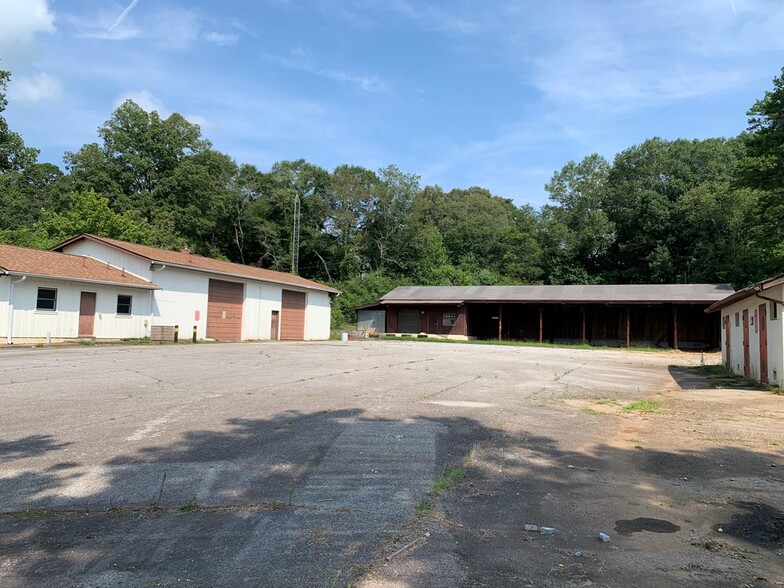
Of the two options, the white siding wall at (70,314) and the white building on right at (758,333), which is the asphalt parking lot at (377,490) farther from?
the white siding wall at (70,314)

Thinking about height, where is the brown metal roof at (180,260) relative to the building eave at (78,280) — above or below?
above

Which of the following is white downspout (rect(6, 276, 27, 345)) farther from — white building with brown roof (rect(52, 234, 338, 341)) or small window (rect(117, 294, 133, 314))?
white building with brown roof (rect(52, 234, 338, 341))

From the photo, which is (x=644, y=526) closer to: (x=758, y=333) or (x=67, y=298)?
(x=758, y=333)

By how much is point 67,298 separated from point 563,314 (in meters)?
31.4

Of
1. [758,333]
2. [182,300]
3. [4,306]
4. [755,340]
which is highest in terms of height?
[182,300]

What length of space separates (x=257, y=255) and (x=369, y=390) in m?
52.6

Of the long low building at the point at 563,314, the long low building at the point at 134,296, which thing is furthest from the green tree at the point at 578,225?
the long low building at the point at 134,296

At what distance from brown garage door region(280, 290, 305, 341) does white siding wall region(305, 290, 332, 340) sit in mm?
538

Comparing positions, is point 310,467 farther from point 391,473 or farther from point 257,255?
point 257,255

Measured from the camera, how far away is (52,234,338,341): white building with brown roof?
2761cm

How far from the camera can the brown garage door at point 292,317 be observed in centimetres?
3534

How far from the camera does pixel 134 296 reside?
26.5 m

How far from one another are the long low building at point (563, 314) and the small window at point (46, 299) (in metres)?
23.3

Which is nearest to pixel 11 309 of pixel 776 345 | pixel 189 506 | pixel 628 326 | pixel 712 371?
pixel 189 506
